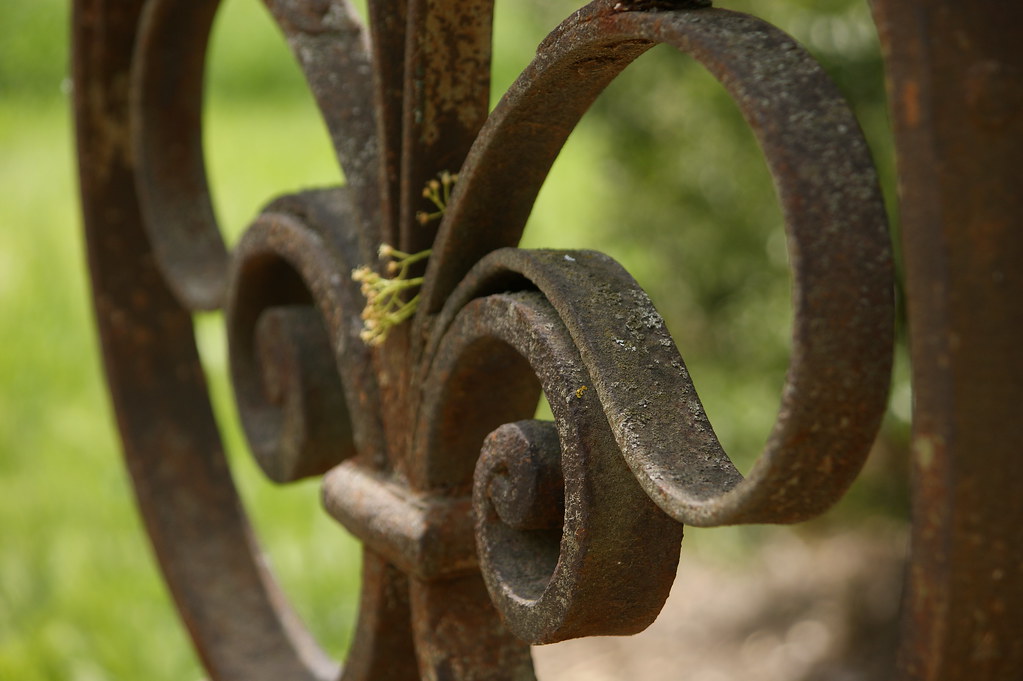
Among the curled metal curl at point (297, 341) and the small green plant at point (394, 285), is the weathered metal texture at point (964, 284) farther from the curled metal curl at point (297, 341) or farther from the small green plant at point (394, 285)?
the curled metal curl at point (297, 341)

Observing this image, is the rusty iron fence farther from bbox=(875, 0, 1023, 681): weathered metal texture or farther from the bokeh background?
the bokeh background

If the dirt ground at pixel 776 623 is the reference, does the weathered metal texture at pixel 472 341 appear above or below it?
above

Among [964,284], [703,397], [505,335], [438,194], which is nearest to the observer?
[964,284]

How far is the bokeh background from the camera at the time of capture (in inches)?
79.9

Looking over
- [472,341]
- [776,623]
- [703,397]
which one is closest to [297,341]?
[472,341]

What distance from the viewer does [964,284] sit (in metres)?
0.42

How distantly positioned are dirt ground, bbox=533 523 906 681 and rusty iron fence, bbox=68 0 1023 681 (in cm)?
152

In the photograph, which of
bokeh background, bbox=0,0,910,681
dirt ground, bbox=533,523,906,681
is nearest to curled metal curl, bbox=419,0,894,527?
bokeh background, bbox=0,0,910,681

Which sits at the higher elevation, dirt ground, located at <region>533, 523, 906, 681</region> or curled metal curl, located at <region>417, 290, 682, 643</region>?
curled metal curl, located at <region>417, 290, 682, 643</region>

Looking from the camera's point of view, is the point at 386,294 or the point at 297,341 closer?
the point at 386,294

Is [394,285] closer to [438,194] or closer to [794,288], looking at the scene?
[438,194]

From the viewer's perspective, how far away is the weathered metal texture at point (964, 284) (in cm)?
42

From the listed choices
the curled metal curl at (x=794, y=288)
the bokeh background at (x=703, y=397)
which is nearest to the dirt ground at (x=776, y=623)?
the bokeh background at (x=703, y=397)

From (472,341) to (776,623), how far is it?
234 cm
